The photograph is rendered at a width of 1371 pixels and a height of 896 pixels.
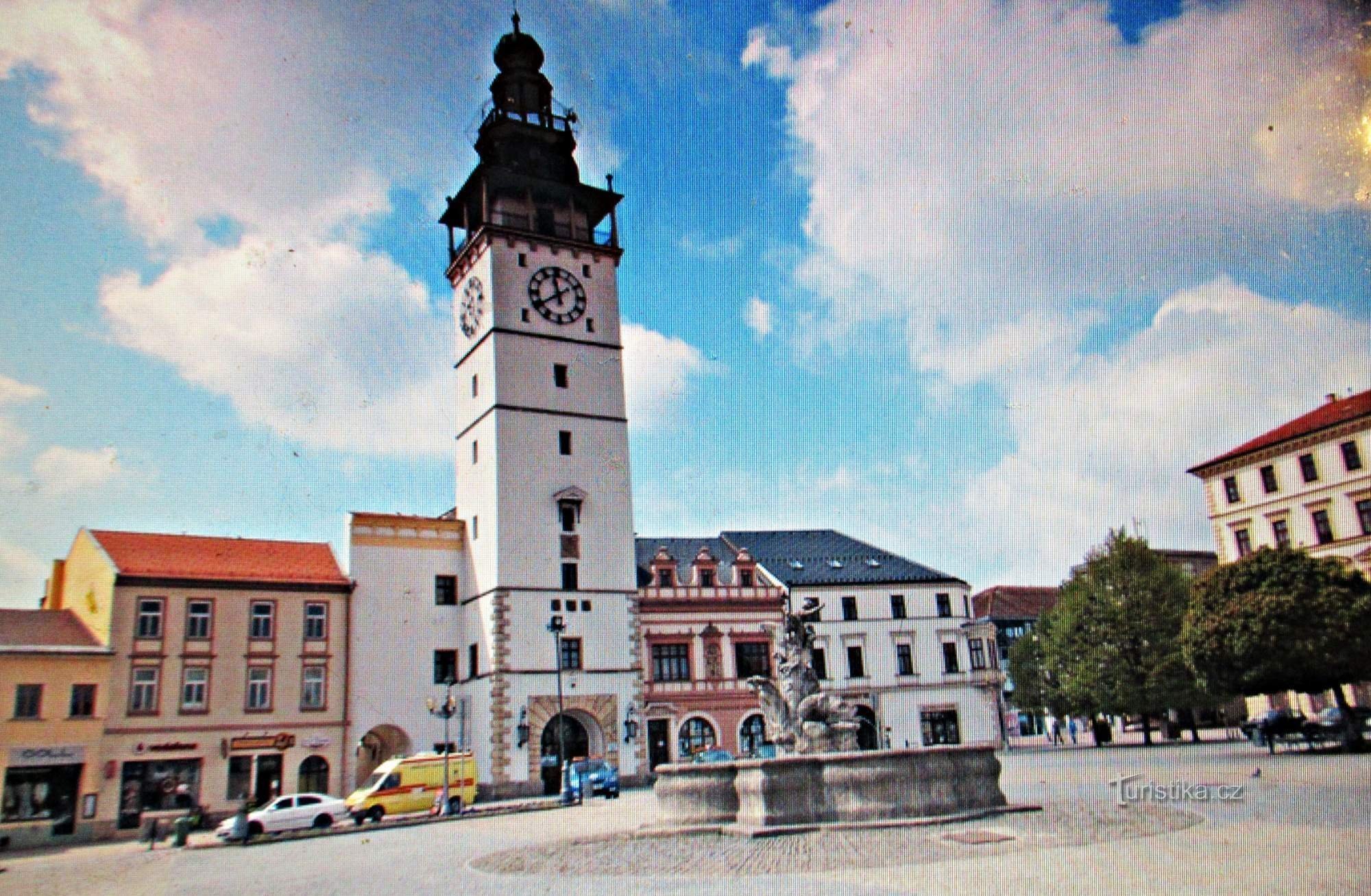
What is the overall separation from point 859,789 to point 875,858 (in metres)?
3.34

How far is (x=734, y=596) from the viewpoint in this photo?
50906mm

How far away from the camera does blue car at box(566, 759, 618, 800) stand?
3375 cm

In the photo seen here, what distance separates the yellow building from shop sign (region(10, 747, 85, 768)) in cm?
2

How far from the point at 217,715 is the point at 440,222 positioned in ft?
83.6

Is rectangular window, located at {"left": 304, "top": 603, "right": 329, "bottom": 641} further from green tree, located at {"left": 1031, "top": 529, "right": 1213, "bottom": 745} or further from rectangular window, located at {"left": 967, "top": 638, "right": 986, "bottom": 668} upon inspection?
green tree, located at {"left": 1031, "top": 529, "right": 1213, "bottom": 745}

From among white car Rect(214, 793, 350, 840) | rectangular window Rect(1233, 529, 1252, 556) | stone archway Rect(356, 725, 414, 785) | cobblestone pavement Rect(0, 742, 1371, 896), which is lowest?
cobblestone pavement Rect(0, 742, 1371, 896)

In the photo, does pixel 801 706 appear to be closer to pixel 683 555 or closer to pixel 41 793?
pixel 41 793

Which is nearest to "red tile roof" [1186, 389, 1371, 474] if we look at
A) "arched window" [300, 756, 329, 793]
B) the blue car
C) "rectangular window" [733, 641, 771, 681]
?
"rectangular window" [733, 641, 771, 681]

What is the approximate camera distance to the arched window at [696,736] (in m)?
47.4

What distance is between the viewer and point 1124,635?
48375 mm

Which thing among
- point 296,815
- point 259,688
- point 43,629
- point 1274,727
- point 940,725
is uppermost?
point 43,629

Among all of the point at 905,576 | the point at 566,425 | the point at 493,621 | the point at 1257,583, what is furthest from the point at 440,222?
the point at 1257,583

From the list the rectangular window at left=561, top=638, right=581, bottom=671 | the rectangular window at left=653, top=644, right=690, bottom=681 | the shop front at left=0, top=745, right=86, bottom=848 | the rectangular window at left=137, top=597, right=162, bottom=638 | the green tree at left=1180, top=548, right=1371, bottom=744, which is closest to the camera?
the green tree at left=1180, top=548, right=1371, bottom=744

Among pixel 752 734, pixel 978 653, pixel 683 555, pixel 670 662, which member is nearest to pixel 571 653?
pixel 670 662
